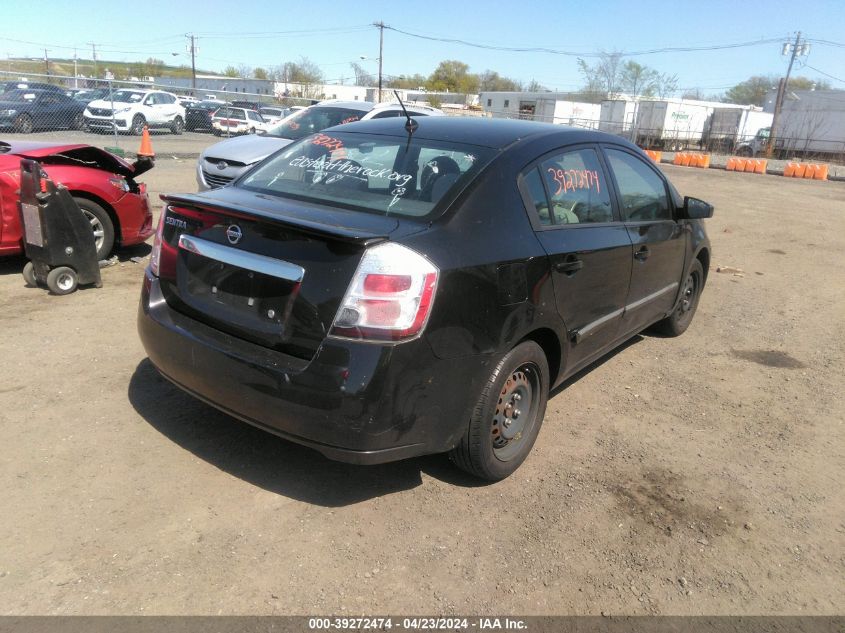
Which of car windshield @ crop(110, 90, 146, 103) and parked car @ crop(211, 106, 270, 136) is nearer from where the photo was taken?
car windshield @ crop(110, 90, 146, 103)

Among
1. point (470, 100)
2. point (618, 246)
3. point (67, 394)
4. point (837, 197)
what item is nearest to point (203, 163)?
point (67, 394)

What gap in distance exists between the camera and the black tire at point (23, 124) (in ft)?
65.2

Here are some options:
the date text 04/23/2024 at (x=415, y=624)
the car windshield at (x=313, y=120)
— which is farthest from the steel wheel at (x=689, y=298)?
the car windshield at (x=313, y=120)

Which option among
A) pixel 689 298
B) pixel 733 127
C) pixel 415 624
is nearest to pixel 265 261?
pixel 415 624

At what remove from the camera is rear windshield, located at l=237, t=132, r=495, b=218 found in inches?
124

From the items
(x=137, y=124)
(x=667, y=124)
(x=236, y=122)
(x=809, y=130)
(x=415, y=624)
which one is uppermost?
(x=809, y=130)

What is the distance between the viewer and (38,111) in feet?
68.1

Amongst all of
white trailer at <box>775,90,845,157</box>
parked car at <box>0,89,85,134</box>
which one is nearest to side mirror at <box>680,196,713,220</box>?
parked car at <box>0,89,85,134</box>

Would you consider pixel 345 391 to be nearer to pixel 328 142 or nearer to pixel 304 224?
pixel 304 224

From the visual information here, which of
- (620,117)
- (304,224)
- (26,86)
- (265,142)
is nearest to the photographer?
(304,224)

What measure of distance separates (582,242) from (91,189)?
4.59 m

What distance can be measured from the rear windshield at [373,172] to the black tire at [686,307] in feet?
9.64

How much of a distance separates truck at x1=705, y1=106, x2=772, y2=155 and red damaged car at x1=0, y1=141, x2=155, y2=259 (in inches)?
1874

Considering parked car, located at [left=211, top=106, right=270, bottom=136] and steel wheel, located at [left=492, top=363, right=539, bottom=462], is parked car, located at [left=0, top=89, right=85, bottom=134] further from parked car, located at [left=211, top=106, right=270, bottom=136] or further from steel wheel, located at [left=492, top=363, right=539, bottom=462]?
steel wheel, located at [left=492, top=363, right=539, bottom=462]
